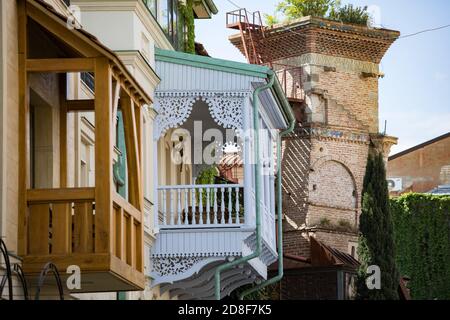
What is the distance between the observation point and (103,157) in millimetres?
17188

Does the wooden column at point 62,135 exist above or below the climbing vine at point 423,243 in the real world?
above

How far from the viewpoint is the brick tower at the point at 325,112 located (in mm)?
50938

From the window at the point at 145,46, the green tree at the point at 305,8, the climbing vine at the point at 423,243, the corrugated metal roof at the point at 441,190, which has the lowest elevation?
the climbing vine at the point at 423,243

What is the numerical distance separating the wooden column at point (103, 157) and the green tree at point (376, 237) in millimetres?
26528

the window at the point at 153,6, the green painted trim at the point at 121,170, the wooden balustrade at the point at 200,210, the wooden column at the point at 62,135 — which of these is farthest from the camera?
the window at the point at 153,6

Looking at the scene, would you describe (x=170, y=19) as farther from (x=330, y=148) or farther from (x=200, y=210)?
(x=330, y=148)

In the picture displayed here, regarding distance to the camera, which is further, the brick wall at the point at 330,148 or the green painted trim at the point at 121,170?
the brick wall at the point at 330,148

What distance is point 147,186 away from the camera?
2542 cm

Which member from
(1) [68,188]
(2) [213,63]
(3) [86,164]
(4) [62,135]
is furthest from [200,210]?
(1) [68,188]

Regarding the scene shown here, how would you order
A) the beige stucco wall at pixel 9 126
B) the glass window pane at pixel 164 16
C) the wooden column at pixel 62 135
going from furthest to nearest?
the glass window pane at pixel 164 16, the wooden column at pixel 62 135, the beige stucco wall at pixel 9 126

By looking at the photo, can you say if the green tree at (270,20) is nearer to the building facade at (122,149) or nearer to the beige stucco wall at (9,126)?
the building facade at (122,149)

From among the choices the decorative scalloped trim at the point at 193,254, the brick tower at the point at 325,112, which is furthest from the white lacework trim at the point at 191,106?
the brick tower at the point at 325,112

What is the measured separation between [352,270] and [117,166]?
2322 centimetres

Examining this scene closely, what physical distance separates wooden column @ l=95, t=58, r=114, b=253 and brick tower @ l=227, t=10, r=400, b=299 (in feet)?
109
